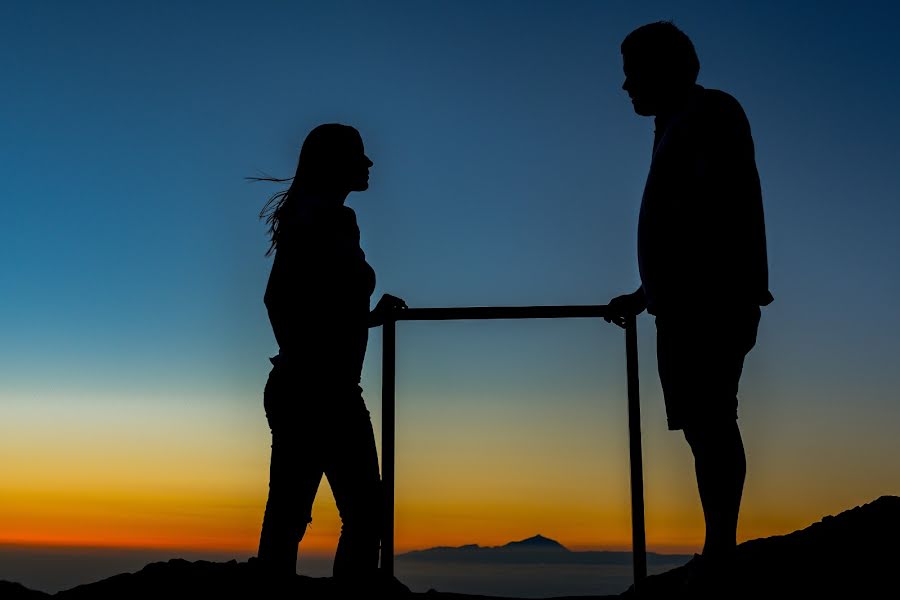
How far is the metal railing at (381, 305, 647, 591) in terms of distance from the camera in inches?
158

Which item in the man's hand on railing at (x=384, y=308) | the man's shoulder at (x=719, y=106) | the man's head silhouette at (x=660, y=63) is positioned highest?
the man's head silhouette at (x=660, y=63)

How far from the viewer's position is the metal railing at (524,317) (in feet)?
13.2

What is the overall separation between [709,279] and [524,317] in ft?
3.76

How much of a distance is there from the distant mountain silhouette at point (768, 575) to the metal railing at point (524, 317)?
255mm

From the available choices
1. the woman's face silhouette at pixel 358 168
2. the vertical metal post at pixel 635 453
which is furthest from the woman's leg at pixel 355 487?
the vertical metal post at pixel 635 453

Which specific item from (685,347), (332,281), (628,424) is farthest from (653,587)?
(332,281)

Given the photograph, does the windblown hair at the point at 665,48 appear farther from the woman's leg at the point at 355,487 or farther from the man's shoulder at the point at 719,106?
the woman's leg at the point at 355,487

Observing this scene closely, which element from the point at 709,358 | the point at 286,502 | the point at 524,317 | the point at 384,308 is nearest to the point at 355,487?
the point at 286,502

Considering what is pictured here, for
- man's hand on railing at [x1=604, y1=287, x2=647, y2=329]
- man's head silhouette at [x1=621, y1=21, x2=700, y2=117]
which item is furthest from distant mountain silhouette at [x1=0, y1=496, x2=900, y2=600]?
man's head silhouette at [x1=621, y1=21, x2=700, y2=117]

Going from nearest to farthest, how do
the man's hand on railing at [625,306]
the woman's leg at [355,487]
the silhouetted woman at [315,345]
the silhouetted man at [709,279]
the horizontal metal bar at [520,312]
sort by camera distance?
the silhouetted man at [709,279]
the silhouetted woman at [315,345]
the woman's leg at [355,487]
the man's hand on railing at [625,306]
the horizontal metal bar at [520,312]

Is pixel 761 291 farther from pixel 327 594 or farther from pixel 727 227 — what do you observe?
pixel 327 594

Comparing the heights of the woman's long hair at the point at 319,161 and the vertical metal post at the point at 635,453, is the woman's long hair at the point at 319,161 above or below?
above

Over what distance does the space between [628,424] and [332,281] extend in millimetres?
1625

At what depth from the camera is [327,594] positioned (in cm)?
369
